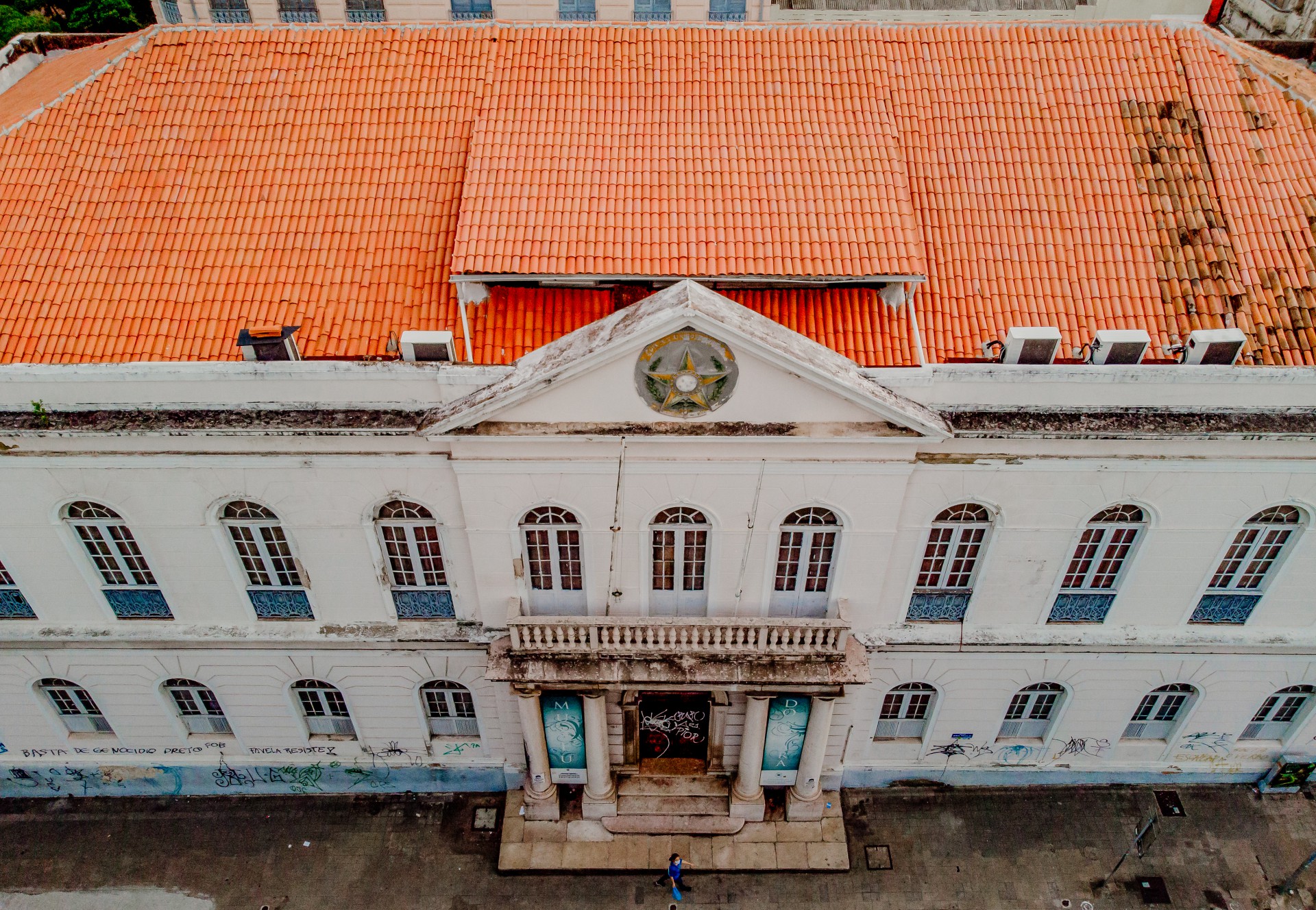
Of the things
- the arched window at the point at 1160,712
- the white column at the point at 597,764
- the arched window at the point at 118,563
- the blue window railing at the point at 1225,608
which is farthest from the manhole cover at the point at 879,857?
the arched window at the point at 118,563

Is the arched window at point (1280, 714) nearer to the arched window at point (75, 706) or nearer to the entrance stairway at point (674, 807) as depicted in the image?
the entrance stairway at point (674, 807)

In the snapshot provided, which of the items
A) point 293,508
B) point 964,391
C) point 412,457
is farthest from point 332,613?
point 964,391

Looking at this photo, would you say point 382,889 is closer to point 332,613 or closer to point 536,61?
point 332,613

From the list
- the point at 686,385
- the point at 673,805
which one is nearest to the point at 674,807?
the point at 673,805

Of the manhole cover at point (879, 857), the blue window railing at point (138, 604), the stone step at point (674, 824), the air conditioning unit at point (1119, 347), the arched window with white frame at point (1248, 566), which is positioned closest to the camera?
the air conditioning unit at point (1119, 347)

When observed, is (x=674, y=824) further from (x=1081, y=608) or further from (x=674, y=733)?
(x=1081, y=608)
